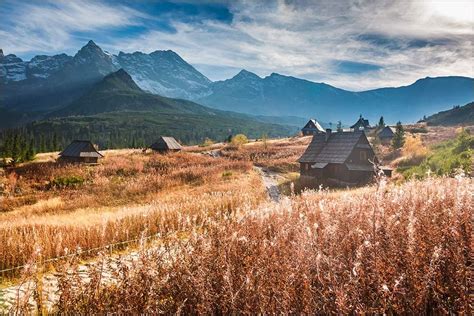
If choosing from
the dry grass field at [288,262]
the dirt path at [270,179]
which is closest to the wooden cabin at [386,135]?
the dirt path at [270,179]

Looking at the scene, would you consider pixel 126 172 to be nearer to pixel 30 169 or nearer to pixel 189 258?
pixel 30 169

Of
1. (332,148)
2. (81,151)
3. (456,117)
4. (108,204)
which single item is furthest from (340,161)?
(456,117)

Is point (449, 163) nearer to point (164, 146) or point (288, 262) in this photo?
point (288, 262)

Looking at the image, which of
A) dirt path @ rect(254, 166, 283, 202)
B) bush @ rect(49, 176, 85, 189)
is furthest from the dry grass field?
bush @ rect(49, 176, 85, 189)

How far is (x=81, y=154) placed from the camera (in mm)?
60781

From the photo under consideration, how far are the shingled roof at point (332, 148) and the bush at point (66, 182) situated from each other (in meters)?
29.5

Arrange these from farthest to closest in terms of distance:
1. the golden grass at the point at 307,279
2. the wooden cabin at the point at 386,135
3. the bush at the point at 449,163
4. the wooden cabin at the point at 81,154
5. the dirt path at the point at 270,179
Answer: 1. the wooden cabin at the point at 386,135
2. the wooden cabin at the point at 81,154
3. the dirt path at the point at 270,179
4. the bush at the point at 449,163
5. the golden grass at the point at 307,279

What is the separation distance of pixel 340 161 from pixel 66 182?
33.4 m

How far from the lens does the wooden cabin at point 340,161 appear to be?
44.2m

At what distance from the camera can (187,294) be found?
194 inches

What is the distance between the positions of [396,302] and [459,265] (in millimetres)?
892

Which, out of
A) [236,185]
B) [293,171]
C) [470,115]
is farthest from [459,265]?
[470,115]

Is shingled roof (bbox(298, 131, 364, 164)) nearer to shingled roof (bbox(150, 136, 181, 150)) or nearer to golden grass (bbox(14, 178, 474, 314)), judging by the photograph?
shingled roof (bbox(150, 136, 181, 150))

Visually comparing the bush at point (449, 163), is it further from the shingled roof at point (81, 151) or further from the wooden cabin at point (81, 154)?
the shingled roof at point (81, 151)
